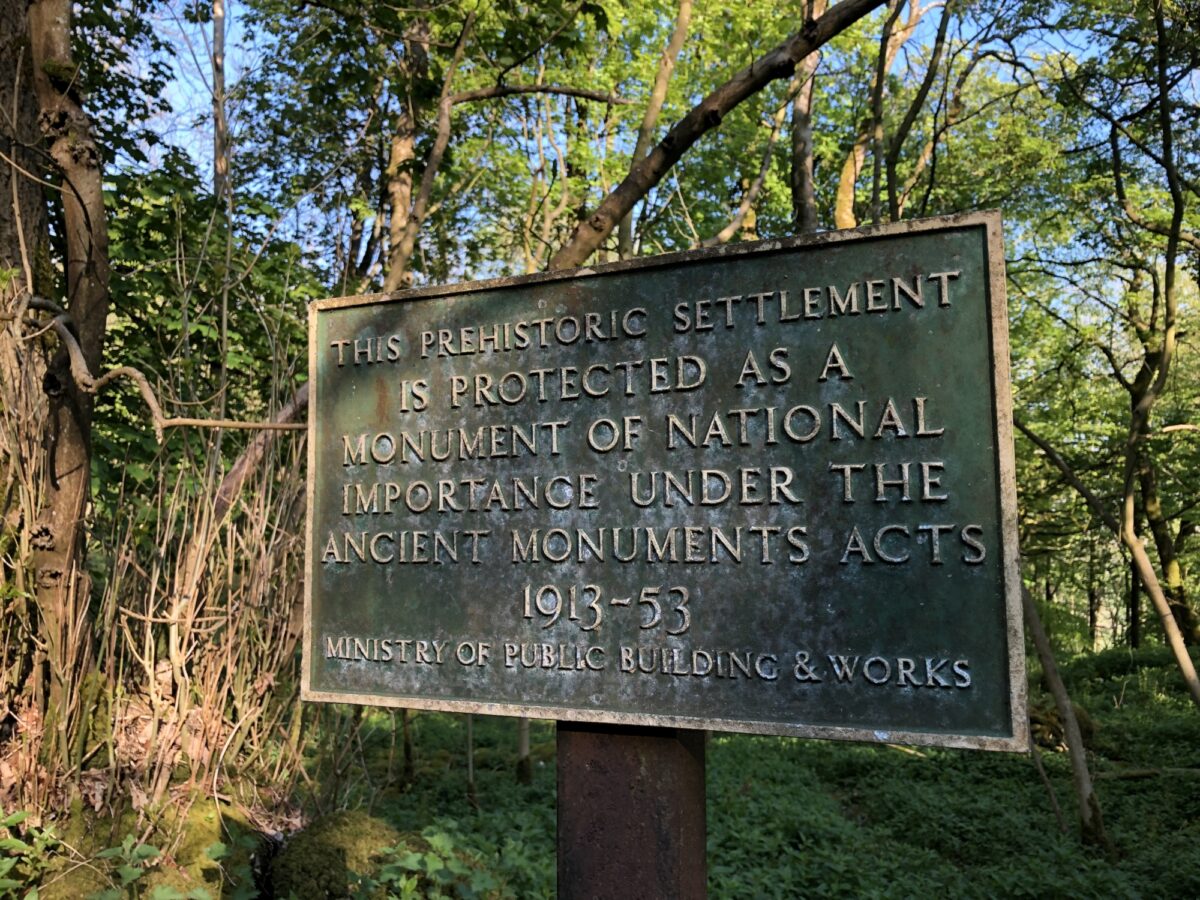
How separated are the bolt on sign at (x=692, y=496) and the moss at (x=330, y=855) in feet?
4.23

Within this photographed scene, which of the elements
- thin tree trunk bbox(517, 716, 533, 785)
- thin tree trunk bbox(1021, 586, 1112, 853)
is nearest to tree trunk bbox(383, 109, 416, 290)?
thin tree trunk bbox(517, 716, 533, 785)

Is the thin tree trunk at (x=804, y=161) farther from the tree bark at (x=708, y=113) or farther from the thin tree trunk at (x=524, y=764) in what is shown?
the thin tree trunk at (x=524, y=764)

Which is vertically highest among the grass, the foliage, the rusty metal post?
the rusty metal post

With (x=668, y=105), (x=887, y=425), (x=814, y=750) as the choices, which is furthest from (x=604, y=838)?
(x=668, y=105)

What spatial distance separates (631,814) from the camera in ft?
8.45

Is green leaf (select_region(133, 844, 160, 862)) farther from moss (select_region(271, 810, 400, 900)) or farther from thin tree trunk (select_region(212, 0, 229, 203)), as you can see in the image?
thin tree trunk (select_region(212, 0, 229, 203))

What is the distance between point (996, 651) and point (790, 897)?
3500mm

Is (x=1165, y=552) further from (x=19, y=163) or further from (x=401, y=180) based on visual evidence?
(x=19, y=163)

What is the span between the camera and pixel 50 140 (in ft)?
14.6

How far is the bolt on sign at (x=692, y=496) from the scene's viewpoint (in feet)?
7.62

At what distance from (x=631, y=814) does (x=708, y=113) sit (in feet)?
10.9

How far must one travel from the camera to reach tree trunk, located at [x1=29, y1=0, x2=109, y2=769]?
4.02 m

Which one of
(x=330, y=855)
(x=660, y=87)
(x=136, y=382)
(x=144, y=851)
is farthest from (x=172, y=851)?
(x=660, y=87)

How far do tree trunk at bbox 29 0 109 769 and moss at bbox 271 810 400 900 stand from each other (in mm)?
1037
